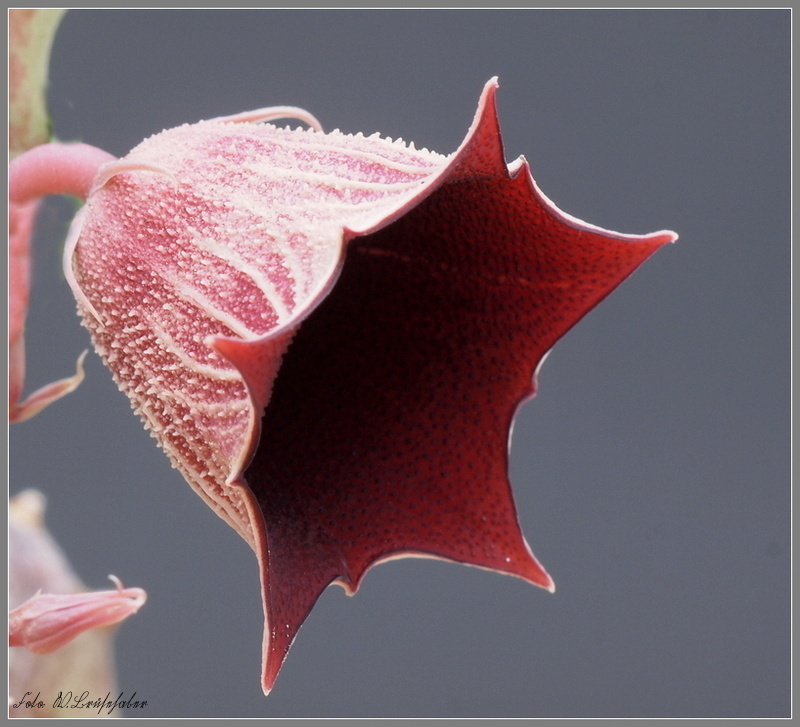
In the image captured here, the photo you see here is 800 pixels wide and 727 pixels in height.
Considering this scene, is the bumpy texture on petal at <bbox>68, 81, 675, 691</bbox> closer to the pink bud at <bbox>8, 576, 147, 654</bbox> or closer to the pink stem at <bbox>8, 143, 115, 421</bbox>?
the pink stem at <bbox>8, 143, 115, 421</bbox>

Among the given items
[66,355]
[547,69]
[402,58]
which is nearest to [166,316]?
[66,355]

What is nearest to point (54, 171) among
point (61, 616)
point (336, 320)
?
point (336, 320)

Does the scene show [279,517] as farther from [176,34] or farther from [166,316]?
[176,34]

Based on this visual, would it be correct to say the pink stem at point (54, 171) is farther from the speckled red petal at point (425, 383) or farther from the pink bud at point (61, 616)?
the pink bud at point (61, 616)

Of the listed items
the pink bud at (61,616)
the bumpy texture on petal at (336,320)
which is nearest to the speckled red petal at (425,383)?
the bumpy texture on petal at (336,320)

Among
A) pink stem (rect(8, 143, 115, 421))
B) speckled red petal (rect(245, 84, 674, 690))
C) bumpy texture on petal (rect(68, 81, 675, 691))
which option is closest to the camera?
bumpy texture on petal (rect(68, 81, 675, 691))

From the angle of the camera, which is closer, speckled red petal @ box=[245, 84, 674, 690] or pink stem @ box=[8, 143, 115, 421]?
speckled red petal @ box=[245, 84, 674, 690]

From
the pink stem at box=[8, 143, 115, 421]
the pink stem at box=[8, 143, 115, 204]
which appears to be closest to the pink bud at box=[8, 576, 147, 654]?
the pink stem at box=[8, 143, 115, 421]

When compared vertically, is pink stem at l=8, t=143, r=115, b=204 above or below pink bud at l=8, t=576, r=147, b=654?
above
